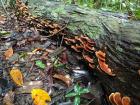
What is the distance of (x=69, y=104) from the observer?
245 centimetres

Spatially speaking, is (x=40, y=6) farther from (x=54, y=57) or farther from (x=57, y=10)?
(x=54, y=57)

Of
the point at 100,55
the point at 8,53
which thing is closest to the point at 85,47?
the point at 100,55

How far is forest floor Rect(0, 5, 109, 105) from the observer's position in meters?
2.50

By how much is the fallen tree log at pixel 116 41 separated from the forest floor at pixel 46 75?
9.9 inches

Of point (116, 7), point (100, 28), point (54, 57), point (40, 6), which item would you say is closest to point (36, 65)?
point (54, 57)

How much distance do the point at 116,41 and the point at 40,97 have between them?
103 cm

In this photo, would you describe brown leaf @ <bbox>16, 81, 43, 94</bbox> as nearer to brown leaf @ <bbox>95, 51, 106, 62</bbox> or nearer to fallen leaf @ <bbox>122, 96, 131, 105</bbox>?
brown leaf @ <bbox>95, 51, 106, 62</bbox>

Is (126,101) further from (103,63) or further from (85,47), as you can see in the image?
(85,47)

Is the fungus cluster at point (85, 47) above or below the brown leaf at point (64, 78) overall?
above

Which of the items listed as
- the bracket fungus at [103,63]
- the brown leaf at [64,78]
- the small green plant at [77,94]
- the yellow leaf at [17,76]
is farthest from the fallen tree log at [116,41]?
the yellow leaf at [17,76]

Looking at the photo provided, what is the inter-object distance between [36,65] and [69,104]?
861 millimetres

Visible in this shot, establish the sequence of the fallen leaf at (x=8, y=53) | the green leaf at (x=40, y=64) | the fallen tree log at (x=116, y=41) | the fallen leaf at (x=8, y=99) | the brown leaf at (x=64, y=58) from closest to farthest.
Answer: the fallen tree log at (x=116, y=41), the fallen leaf at (x=8, y=99), the green leaf at (x=40, y=64), the brown leaf at (x=64, y=58), the fallen leaf at (x=8, y=53)

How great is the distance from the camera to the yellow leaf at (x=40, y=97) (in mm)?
2357

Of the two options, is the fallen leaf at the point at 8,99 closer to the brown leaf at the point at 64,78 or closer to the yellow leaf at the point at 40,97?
the yellow leaf at the point at 40,97
